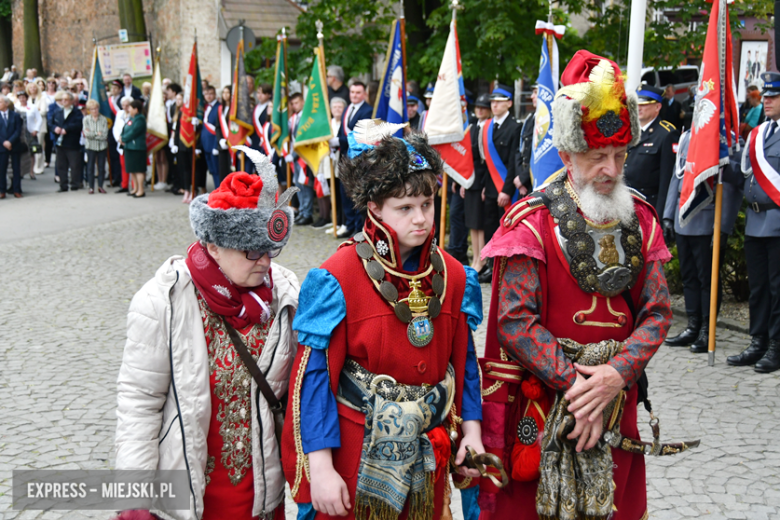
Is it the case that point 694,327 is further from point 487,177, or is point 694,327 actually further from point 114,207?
point 114,207

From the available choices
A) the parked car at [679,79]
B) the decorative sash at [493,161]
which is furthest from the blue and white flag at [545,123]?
the parked car at [679,79]

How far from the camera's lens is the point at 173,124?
16859 mm

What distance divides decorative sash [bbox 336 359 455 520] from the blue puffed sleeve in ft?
1.07

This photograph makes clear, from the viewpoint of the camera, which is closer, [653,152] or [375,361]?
[375,361]

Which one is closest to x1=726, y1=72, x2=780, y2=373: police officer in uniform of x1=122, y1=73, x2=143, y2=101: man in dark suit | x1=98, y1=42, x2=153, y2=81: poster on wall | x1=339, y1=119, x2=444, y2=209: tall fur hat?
x1=339, y1=119, x2=444, y2=209: tall fur hat

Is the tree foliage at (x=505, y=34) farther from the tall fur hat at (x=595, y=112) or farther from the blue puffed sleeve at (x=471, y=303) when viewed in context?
the blue puffed sleeve at (x=471, y=303)

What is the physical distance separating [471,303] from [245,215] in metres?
0.81

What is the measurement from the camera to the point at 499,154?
895 cm

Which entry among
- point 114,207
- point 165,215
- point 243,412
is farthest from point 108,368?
point 114,207

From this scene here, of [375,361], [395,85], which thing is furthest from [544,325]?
[395,85]

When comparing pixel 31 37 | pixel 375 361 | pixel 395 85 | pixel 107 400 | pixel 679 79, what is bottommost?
pixel 107 400

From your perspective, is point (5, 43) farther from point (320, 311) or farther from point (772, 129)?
point (320, 311)

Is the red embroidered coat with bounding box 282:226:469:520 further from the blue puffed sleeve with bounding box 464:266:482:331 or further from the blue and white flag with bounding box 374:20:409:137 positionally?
the blue and white flag with bounding box 374:20:409:137

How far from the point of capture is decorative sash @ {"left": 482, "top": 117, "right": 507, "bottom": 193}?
8.93m
